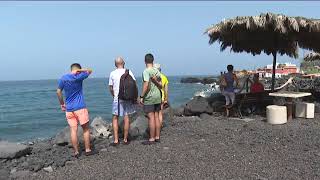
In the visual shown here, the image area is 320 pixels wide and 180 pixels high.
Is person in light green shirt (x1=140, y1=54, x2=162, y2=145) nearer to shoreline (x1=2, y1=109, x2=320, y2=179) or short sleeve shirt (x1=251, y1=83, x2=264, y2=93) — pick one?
shoreline (x1=2, y1=109, x2=320, y2=179)

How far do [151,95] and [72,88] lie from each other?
62.4 inches

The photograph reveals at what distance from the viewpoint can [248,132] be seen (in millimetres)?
9383

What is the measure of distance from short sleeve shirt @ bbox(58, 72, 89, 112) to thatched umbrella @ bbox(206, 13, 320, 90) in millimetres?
5093

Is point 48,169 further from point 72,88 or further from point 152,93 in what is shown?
point 152,93

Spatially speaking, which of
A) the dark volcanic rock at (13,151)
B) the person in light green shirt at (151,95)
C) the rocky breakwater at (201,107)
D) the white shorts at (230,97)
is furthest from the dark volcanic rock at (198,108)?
the dark volcanic rock at (13,151)

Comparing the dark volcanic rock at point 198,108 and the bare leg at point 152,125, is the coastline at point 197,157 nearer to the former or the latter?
the bare leg at point 152,125

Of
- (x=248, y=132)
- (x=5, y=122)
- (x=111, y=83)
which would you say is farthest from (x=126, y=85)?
(x=5, y=122)

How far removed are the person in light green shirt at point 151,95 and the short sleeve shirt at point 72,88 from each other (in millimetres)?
1195

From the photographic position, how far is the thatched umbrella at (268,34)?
11.3 meters

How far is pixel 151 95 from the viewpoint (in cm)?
848

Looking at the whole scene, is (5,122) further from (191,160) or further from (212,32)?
(191,160)

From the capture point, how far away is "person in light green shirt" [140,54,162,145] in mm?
8344

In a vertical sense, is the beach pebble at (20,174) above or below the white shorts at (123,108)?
below

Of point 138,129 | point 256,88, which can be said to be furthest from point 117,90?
point 256,88
